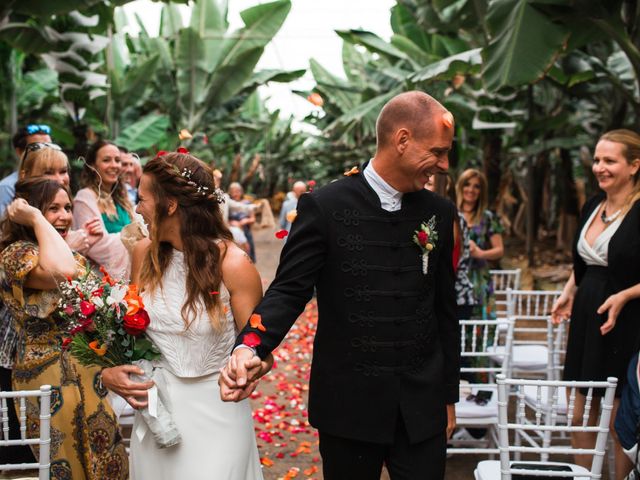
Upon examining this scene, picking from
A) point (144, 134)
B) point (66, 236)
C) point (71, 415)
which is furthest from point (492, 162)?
point (71, 415)

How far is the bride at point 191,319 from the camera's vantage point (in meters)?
A: 2.43

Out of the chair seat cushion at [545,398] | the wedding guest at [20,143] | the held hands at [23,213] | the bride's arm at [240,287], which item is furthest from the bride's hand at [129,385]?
the chair seat cushion at [545,398]

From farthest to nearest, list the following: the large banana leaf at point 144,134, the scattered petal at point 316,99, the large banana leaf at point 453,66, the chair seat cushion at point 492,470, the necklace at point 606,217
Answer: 1. the large banana leaf at point 144,134
2. the large banana leaf at point 453,66
3. the necklace at point 606,217
4. the scattered petal at point 316,99
5. the chair seat cushion at point 492,470

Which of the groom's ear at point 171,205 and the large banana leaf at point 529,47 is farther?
the large banana leaf at point 529,47

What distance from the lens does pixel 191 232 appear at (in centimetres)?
255

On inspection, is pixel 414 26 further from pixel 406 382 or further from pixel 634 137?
pixel 406 382

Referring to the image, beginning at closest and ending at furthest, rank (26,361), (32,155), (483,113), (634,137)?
(26,361) → (634,137) → (32,155) → (483,113)

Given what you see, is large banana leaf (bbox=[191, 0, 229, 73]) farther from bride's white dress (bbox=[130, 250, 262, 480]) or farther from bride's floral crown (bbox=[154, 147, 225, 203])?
bride's white dress (bbox=[130, 250, 262, 480])

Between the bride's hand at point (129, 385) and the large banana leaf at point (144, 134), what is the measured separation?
7920mm

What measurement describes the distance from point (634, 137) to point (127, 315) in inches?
114

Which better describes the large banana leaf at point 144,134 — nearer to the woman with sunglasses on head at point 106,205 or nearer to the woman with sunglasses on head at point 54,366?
the woman with sunglasses on head at point 106,205

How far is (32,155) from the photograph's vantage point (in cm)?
400

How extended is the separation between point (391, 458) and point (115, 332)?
1.08 meters

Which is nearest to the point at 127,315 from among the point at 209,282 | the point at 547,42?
the point at 209,282
